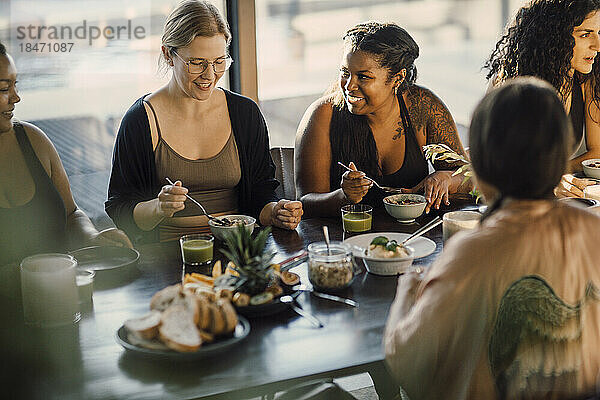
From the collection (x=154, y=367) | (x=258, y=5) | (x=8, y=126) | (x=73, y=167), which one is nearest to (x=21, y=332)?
(x=154, y=367)

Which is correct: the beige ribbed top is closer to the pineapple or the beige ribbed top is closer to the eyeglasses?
the eyeglasses

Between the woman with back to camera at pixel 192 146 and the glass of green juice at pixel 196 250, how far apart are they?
38cm

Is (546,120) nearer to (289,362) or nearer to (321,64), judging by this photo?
(289,362)

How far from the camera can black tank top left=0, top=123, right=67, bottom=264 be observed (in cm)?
227

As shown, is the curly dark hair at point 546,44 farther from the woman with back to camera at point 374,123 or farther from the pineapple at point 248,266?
the pineapple at point 248,266

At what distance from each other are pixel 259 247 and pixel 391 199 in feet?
2.63

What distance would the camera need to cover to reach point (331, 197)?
2.46 metres

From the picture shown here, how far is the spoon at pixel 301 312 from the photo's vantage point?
1555mm

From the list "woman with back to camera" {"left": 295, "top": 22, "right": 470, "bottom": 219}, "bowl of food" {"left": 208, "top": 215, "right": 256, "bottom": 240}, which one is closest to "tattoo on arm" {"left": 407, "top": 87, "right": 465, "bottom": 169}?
"woman with back to camera" {"left": 295, "top": 22, "right": 470, "bottom": 219}

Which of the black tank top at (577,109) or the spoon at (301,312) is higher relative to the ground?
the black tank top at (577,109)

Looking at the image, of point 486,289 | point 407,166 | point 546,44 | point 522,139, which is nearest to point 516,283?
point 486,289

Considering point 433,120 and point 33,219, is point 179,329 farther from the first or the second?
point 433,120

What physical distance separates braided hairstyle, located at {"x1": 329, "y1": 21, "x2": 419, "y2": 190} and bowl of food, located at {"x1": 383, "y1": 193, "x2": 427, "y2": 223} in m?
0.42

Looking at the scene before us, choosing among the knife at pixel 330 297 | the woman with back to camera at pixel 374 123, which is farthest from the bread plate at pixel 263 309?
the woman with back to camera at pixel 374 123
